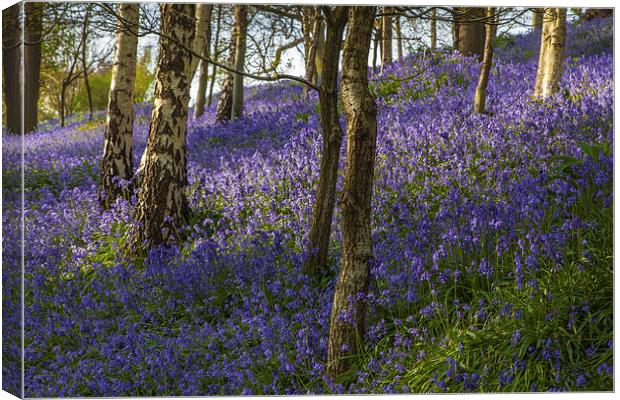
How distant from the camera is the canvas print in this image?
3.35 m

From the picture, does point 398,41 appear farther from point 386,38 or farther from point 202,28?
point 202,28

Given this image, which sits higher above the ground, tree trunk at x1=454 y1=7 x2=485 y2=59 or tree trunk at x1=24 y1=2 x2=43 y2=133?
tree trunk at x1=454 y1=7 x2=485 y2=59

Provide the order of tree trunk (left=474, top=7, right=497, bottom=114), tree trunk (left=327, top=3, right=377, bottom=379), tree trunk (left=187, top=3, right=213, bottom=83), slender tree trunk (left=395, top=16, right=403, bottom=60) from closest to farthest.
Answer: tree trunk (left=327, top=3, right=377, bottom=379)
slender tree trunk (left=395, top=16, right=403, bottom=60)
tree trunk (left=474, top=7, right=497, bottom=114)
tree trunk (left=187, top=3, right=213, bottom=83)

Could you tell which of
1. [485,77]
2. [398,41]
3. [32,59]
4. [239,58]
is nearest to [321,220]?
[398,41]

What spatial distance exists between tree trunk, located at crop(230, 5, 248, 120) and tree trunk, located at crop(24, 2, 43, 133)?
5.23ft

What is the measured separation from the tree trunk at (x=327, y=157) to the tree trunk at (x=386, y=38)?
15.0 inches

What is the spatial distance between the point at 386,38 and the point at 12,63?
239cm

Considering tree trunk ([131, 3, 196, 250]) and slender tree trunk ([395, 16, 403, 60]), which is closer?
slender tree trunk ([395, 16, 403, 60])

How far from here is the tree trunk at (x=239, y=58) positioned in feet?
20.0

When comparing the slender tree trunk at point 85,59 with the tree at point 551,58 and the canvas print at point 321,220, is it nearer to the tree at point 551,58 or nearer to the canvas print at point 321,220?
the canvas print at point 321,220

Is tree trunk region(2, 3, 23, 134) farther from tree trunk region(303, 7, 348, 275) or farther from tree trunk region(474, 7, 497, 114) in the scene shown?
tree trunk region(474, 7, 497, 114)

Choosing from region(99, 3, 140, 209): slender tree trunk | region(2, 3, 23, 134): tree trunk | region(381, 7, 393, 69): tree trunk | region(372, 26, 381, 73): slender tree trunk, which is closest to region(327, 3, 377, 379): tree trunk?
region(381, 7, 393, 69): tree trunk

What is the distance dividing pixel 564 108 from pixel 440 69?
1549 millimetres

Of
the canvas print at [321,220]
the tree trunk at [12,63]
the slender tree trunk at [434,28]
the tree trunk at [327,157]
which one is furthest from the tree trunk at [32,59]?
the slender tree trunk at [434,28]
